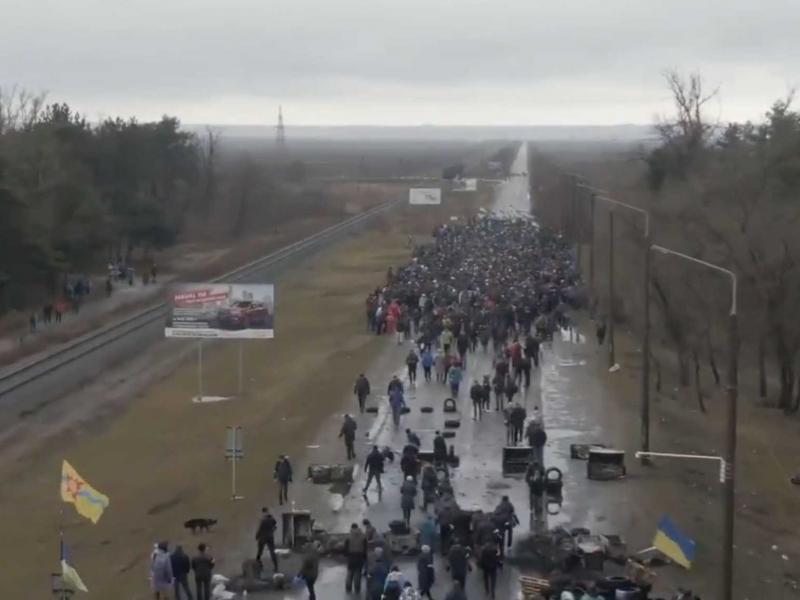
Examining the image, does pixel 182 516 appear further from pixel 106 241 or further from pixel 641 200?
pixel 106 241

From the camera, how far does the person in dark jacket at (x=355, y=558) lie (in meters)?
19.5

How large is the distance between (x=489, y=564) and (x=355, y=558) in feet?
6.46

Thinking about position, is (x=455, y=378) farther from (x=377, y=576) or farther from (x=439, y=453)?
(x=377, y=576)

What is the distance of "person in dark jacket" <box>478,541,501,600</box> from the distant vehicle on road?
1524cm

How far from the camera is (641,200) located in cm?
6062

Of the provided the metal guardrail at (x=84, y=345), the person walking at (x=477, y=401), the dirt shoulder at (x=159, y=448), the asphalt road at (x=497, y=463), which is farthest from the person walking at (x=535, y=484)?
the metal guardrail at (x=84, y=345)

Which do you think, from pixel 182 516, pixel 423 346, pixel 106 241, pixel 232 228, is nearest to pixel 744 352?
pixel 423 346

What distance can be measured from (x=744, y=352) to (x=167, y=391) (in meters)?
18.6

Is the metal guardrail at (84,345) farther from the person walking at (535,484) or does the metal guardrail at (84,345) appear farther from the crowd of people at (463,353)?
the person walking at (535,484)

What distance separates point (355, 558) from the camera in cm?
1953

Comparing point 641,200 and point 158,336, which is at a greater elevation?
point 641,200

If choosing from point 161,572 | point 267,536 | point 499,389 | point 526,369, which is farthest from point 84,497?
point 526,369

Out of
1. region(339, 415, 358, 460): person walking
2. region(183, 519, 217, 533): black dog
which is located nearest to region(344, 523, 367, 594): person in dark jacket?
region(183, 519, 217, 533): black dog

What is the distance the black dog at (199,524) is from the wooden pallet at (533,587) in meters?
6.68
